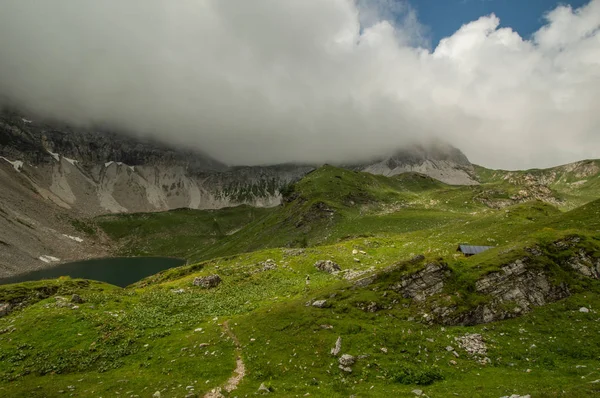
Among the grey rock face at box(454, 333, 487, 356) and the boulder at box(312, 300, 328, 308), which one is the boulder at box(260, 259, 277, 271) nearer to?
the boulder at box(312, 300, 328, 308)

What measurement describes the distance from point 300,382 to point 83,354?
805 inches

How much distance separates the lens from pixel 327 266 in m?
54.5

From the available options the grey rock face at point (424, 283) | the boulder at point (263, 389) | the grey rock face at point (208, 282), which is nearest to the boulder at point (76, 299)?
the grey rock face at point (208, 282)

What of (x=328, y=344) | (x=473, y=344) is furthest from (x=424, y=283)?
(x=328, y=344)

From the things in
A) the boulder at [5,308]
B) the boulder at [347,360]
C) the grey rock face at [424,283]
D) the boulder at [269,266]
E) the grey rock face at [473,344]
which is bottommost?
the boulder at [5,308]

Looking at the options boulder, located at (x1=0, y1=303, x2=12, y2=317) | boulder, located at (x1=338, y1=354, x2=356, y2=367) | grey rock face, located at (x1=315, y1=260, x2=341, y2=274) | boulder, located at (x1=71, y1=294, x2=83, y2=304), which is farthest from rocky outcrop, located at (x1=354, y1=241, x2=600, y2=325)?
boulder, located at (x1=0, y1=303, x2=12, y2=317)

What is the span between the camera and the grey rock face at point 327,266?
177ft

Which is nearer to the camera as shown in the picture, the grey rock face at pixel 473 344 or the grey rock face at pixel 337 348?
A: the grey rock face at pixel 473 344

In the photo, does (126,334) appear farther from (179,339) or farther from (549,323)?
(549,323)

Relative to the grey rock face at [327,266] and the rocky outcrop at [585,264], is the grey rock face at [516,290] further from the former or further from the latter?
the grey rock face at [327,266]

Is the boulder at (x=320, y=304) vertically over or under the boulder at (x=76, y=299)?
over

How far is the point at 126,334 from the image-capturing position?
31.0m

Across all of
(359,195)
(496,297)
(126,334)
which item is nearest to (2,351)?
(126,334)

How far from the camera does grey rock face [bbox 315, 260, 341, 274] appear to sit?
53912mm
